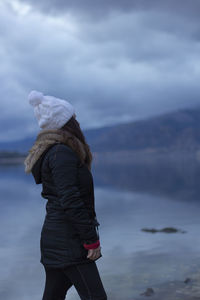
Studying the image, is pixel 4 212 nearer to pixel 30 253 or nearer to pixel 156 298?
pixel 30 253

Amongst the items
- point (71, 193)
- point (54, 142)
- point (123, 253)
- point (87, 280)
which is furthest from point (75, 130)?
point (123, 253)

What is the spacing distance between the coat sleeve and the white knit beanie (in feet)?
1.45

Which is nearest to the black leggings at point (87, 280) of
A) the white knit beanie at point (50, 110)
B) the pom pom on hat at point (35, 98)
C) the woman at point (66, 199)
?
the woman at point (66, 199)

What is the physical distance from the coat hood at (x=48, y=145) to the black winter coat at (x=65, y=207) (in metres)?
0.01

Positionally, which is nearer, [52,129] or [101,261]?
[52,129]

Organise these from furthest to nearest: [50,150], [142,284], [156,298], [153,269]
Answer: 1. [153,269]
2. [142,284]
3. [156,298]
4. [50,150]

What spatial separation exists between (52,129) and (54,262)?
1.30 metres

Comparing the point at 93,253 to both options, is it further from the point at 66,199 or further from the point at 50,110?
the point at 50,110

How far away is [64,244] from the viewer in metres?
3.91

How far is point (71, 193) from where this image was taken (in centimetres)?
372

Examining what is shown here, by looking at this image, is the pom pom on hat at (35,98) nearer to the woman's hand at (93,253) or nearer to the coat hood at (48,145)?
the coat hood at (48,145)

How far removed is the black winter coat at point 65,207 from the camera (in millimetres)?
3744

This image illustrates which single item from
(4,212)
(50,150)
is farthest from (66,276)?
(4,212)

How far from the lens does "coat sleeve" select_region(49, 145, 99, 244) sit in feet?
12.3
